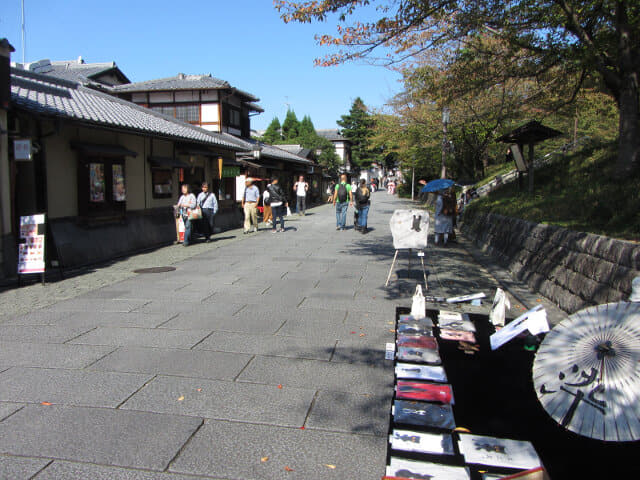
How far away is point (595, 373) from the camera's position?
97.0 inches

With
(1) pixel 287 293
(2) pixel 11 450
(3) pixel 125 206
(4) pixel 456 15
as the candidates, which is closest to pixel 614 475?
(2) pixel 11 450

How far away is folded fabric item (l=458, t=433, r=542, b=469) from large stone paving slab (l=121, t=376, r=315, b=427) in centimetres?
114

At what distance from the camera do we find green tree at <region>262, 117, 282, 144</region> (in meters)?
58.3

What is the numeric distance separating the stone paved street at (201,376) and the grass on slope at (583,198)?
1.66m

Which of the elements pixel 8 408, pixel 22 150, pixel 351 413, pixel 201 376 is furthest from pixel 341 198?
pixel 8 408

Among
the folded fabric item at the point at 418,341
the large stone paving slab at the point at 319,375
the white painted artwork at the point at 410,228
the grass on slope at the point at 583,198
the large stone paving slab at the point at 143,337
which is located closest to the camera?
the large stone paving slab at the point at 319,375

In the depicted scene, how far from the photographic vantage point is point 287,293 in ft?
23.9

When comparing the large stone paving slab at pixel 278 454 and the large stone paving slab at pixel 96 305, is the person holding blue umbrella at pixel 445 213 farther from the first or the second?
the large stone paving slab at pixel 278 454

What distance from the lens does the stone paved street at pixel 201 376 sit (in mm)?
2842

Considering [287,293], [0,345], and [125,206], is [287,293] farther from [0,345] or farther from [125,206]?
[125,206]

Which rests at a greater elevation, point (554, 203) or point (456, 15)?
point (456, 15)

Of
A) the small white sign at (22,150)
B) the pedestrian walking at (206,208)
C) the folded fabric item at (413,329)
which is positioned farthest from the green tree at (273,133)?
the folded fabric item at (413,329)

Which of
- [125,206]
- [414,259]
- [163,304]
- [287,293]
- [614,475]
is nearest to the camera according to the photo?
[614,475]

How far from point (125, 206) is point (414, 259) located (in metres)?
7.61
